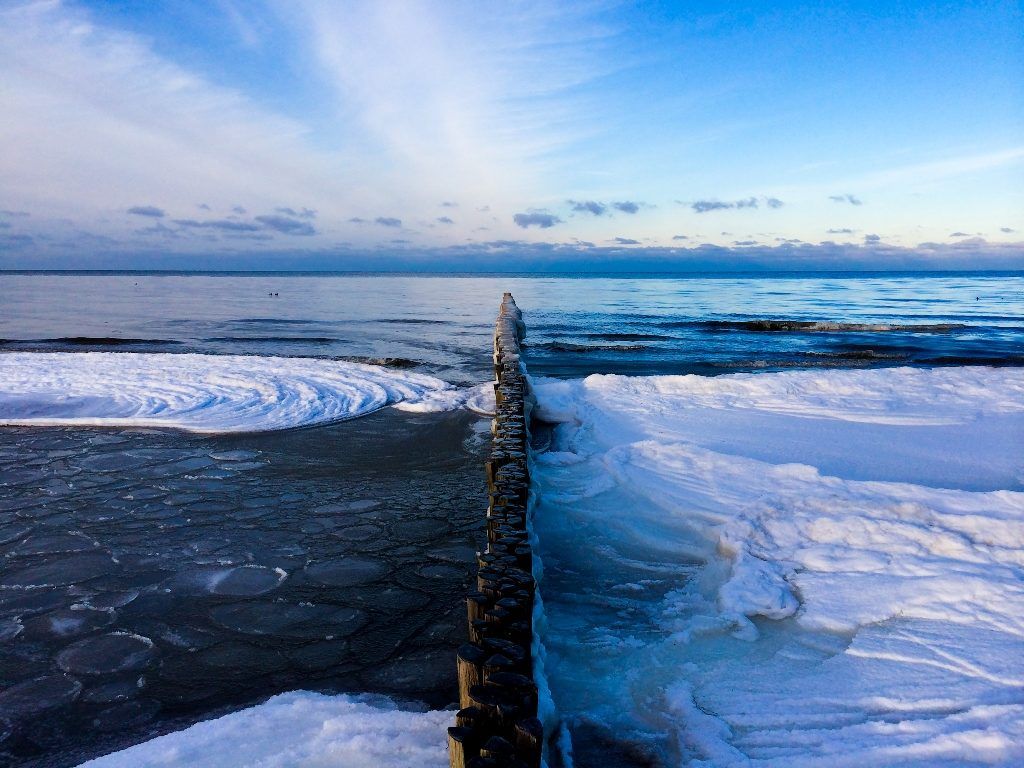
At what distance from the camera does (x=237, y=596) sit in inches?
177

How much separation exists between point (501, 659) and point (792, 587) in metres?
2.76

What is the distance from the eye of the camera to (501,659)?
8.37 ft

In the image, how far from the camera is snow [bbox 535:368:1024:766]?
124 inches

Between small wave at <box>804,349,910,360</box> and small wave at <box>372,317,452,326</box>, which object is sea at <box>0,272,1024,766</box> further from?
small wave at <box>372,317,452,326</box>

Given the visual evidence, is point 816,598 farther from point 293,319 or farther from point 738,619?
point 293,319

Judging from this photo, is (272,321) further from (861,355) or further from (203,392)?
(861,355)

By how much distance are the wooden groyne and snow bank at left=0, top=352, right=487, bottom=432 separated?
6.01 meters

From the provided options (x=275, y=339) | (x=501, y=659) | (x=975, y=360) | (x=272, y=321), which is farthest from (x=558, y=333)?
(x=501, y=659)

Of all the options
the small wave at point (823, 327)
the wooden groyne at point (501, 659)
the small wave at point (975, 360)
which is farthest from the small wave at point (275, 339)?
the small wave at point (975, 360)

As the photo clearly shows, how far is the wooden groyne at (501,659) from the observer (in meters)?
2.16

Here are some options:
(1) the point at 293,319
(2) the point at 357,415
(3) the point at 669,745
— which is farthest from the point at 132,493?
(1) the point at 293,319

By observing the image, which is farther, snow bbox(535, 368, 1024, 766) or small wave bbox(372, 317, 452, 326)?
small wave bbox(372, 317, 452, 326)

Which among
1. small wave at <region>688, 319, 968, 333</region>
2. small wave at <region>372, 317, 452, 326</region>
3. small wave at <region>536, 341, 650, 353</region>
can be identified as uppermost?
small wave at <region>372, 317, 452, 326</region>

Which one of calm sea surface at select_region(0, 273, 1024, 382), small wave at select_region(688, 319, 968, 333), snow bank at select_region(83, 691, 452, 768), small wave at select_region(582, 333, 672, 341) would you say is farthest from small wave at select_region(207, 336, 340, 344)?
snow bank at select_region(83, 691, 452, 768)
